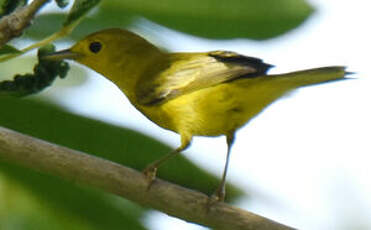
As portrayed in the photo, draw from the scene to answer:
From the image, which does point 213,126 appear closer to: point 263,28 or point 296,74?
point 296,74

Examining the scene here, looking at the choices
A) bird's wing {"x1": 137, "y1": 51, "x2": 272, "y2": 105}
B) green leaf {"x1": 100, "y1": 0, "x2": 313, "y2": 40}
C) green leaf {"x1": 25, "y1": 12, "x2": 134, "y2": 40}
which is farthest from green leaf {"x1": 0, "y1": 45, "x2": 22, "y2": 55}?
bird's wing {"x1": 137, "y1": 51, "x2": 272, "y2": 105}

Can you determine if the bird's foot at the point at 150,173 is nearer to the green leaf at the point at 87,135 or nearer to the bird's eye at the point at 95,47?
the green leaf at the point at 87,135

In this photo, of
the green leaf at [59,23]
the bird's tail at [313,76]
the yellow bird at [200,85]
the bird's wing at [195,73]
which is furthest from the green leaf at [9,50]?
the bird's wing at [195,73]

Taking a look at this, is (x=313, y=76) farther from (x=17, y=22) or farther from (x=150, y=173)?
(x=17, y=22)

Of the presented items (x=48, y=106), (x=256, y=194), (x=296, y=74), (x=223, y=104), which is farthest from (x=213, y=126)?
(x=48, y=106)

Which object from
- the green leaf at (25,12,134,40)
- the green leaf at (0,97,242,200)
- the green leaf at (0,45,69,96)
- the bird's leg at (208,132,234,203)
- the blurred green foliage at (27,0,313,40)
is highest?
the blurred green foliage at (27,0,313,40)

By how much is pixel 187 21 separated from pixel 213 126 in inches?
38.0

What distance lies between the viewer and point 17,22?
178cm

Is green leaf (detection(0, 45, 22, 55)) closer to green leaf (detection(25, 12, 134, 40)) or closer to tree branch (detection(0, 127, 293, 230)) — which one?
tree branch (detection(0, 127, 293, 230))

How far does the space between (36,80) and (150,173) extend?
50 centimetres

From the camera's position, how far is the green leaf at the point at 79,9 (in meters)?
1.96

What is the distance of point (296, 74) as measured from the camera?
120 inches

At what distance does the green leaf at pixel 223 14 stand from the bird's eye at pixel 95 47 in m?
1.28

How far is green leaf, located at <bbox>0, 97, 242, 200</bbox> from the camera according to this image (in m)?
2.37
